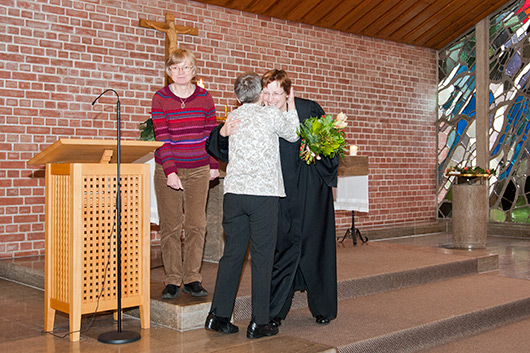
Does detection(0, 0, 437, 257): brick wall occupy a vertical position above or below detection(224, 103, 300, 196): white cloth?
above

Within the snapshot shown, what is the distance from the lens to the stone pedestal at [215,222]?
18.6 ft

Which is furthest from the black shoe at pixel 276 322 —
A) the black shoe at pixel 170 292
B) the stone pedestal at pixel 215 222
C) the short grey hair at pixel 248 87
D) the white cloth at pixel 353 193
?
the white cloth at pixel 353 193

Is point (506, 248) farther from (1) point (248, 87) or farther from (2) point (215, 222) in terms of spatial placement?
(1) point (248, 87)

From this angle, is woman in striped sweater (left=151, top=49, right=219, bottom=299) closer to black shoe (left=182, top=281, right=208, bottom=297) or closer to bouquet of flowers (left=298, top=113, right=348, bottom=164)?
black shoe (left=182, top=281, right=208, bottom=297)

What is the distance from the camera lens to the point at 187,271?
409 centimetres

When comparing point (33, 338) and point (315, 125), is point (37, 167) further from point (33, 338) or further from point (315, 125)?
point (315, 125)

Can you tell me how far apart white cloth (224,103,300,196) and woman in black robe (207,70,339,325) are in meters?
0.41

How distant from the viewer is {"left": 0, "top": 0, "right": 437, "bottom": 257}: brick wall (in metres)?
6.02

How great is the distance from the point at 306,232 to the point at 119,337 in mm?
1284

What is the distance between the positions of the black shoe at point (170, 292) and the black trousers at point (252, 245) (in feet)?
1.71

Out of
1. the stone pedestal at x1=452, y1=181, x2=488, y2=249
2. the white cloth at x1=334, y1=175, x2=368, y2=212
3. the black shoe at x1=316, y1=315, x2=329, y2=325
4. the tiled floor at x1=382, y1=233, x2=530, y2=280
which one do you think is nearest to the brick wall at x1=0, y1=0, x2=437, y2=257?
the tiled floor at x1=382, y1=233, x2=530, y2=280

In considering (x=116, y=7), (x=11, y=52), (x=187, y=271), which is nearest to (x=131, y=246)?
(x=187, y=271)

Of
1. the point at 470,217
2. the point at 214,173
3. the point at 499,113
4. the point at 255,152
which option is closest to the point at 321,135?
the point at 255,152

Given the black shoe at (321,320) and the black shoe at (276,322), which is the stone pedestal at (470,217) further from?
the black shoe at (276,322)
